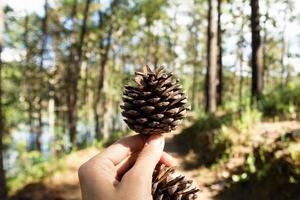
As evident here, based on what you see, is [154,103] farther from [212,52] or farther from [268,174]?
[212,52]

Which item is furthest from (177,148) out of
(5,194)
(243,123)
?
(5,194)

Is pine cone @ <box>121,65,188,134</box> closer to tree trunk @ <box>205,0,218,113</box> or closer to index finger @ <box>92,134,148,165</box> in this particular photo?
index finger @ <box>92,134,148,165</box>

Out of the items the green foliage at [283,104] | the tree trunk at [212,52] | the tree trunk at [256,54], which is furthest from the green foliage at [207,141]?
the tree trunk at [212,52]

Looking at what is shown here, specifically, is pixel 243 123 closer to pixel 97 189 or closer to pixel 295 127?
pixel 295 127

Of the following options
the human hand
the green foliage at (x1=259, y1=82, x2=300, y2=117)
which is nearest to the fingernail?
the human hand

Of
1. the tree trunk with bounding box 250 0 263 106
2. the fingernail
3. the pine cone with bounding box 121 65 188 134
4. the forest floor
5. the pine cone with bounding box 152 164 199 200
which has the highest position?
the tree trunk with bounding box 250 0 263 106

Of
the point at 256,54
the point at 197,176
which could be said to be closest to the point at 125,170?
the point at 197,176

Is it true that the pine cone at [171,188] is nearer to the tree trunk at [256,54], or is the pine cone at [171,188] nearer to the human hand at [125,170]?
the human hand at [125,170]
